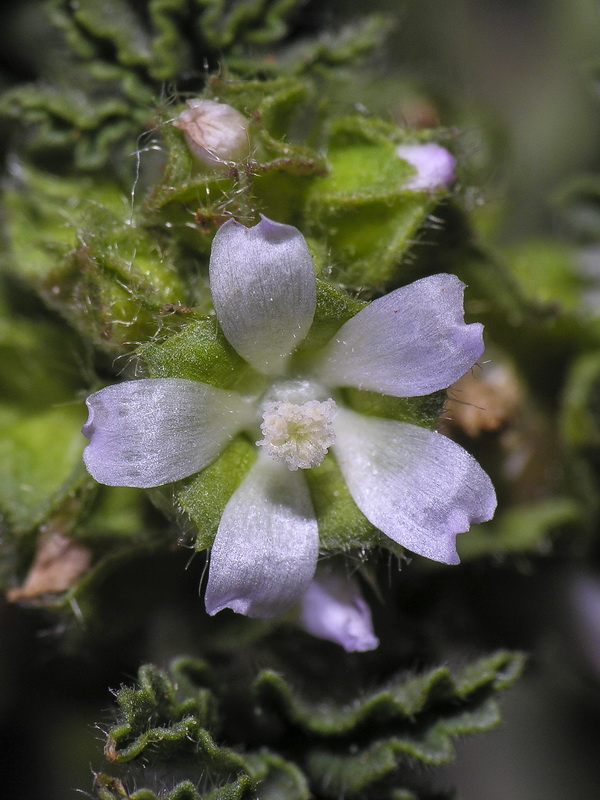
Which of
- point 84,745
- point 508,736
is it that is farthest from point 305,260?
point 508,736

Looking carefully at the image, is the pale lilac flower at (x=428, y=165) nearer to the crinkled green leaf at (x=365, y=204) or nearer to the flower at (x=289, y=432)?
the crinkled green leaf at (x=365, y=204)

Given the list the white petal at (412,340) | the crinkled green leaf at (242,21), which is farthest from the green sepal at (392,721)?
the crinkled green leaf at (242,21)

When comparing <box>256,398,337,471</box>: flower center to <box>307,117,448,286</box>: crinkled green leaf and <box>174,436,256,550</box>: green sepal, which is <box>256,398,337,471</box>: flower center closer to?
<box>174,436,256,550</box>: green sepal

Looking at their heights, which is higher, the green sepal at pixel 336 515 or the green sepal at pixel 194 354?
the green sepal at pixel 194 354

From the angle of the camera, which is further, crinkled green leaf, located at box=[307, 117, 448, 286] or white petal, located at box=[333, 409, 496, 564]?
crinkled green leaf, located at box=[307, 117, 448, 286]

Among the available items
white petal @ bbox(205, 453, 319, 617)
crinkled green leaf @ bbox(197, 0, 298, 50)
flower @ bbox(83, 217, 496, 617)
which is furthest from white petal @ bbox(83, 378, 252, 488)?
crinkled green leaf @ bbox(197, 0, 298, 50)

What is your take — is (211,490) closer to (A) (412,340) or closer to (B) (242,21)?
(A) (412,340)
